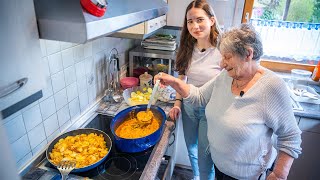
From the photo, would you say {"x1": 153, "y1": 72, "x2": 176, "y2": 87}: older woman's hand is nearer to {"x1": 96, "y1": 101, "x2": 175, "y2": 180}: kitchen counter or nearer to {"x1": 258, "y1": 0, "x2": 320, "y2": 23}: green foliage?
{"x1": 96, "y1": 101, "x2": 175, "y2": 180}: kitchen counter

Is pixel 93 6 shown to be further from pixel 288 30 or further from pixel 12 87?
pixel 288 30

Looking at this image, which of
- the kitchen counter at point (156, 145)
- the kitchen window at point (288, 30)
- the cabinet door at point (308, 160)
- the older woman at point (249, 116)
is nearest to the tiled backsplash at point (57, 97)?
the kitchen counter at point (156, 145)

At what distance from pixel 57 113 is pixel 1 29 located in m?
0.84

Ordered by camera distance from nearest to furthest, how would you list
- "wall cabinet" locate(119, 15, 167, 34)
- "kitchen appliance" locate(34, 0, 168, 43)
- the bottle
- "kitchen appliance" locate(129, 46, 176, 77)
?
"kitchen appliance" locate(34, 0, 168, 43)
"wall cabinet" locate(119, 15, 167, 34)
"kitchen appliance" locate(129, 46, 176, 77)
the bottle

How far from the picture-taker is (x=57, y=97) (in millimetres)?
1194

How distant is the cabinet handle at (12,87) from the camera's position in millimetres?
461

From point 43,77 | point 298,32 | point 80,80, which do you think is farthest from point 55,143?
point 298,32

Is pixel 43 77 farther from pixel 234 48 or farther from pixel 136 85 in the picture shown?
pixel 136 85

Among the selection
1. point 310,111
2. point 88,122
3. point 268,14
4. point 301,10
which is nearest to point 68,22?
point 88,122

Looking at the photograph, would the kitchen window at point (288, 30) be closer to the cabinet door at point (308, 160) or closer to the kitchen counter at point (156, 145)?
the cabinet door at point (308, 160)

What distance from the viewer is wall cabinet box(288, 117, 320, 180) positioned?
1635mm

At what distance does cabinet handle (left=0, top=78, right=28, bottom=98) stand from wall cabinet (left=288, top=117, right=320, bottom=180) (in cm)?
176

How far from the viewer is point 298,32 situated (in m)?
2.07

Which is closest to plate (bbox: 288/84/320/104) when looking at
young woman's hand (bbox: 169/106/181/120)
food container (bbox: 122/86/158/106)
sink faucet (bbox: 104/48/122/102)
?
young woman's hand (bbox: 169/106/181/120)
